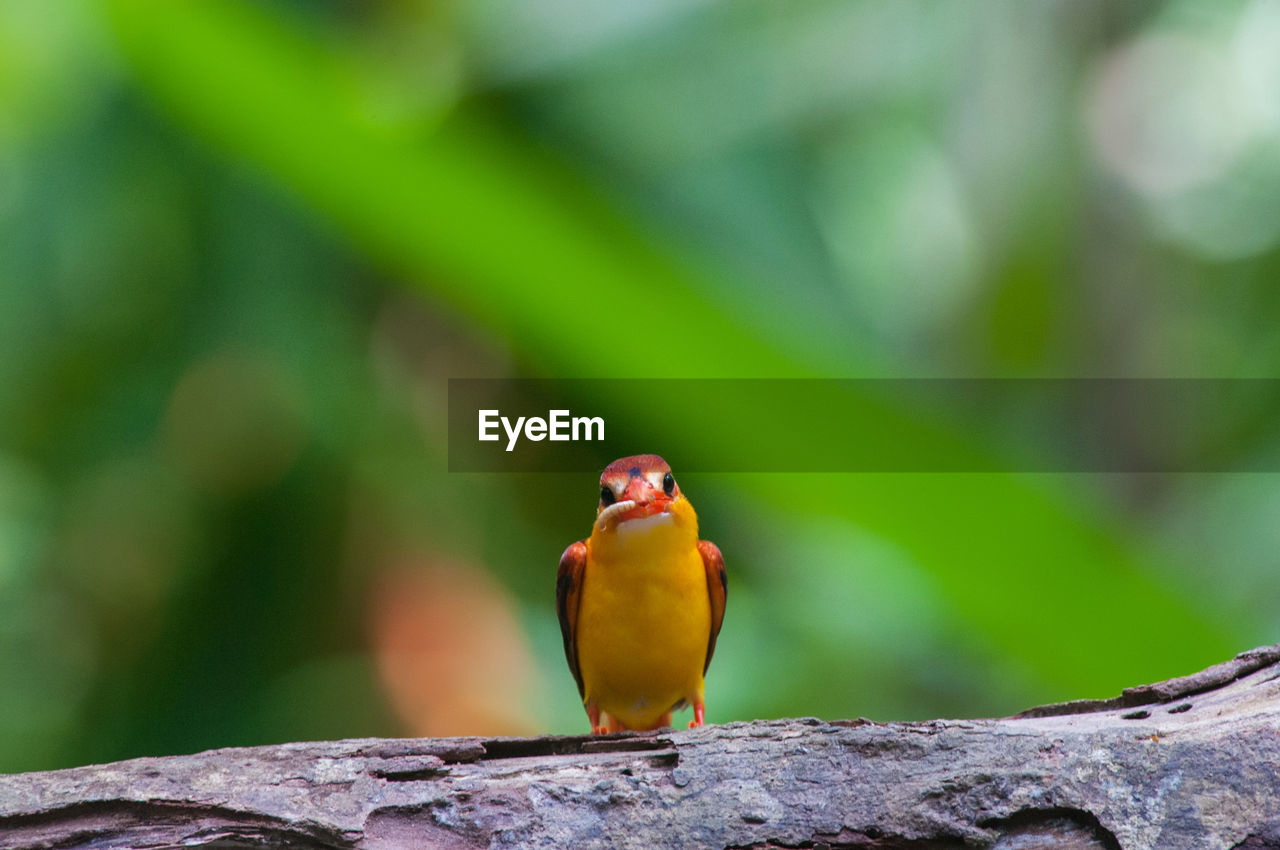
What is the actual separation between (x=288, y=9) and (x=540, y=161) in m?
1.44

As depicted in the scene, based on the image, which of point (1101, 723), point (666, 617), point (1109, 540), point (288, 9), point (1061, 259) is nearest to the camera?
point (1101, 723)

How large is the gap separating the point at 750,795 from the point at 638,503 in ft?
4.15

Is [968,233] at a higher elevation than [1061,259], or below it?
higher

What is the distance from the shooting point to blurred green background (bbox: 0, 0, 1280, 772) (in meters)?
4.58

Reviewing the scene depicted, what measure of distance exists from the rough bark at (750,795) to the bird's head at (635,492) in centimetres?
114

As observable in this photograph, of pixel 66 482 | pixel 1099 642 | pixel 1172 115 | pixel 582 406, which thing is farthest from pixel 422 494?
pixel 1172 115

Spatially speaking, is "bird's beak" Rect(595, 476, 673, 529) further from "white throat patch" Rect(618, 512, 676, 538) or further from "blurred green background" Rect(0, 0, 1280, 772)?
"blurred green background" Rect(0, 0, 1280, 772)

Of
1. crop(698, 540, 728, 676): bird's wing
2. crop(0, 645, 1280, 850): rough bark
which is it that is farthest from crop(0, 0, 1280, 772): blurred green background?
crop(0, 645, 1280, 850): rough bark

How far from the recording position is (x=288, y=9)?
459 centimetres

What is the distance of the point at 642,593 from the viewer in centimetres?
344

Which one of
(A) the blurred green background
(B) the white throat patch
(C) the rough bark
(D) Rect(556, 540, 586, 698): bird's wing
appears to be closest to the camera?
(C) the rough bark

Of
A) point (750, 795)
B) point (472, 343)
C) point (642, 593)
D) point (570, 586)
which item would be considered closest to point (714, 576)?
point (642, 593)

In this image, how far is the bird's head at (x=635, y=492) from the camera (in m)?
3.28

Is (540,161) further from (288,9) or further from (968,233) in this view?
(968,233)
